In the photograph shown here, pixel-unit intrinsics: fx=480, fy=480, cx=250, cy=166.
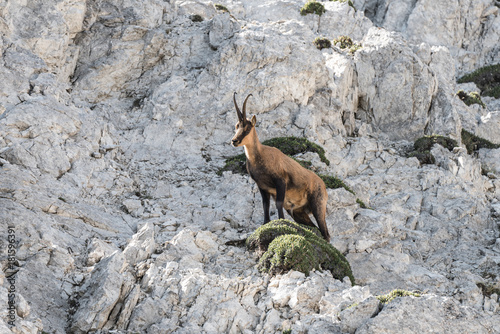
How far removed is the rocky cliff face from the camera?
9906 millimetres

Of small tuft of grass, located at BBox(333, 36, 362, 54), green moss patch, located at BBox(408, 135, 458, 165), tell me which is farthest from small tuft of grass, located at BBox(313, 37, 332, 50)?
green moss patch, located at BBox(408, 135, 458, 165)

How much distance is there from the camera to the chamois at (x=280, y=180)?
45.4ft

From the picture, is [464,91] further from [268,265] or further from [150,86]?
[268,265]

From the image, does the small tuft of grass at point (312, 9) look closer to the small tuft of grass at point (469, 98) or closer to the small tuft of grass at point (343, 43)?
the small tuft of grass at point (343, 43)

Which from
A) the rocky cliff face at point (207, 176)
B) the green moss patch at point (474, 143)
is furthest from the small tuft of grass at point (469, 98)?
the green moss patch at point (474, 143)

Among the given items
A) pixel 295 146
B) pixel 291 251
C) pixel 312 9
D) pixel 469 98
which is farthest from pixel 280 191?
pixel 312 9

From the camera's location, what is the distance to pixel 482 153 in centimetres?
2728

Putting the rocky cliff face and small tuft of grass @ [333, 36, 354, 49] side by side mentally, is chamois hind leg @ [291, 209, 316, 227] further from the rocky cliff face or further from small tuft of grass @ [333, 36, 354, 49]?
small tuft of grass @ [333, 36, 354, 49]

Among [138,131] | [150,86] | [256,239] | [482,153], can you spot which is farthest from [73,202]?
[482,153]

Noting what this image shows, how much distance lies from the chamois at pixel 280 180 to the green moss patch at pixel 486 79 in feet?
89.1

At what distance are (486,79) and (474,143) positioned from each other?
13.5m

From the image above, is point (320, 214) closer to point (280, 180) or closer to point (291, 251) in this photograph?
point (280, 180)

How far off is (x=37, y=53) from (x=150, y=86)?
5595 millimetres

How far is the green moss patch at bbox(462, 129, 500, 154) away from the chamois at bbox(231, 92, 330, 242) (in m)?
15.9
